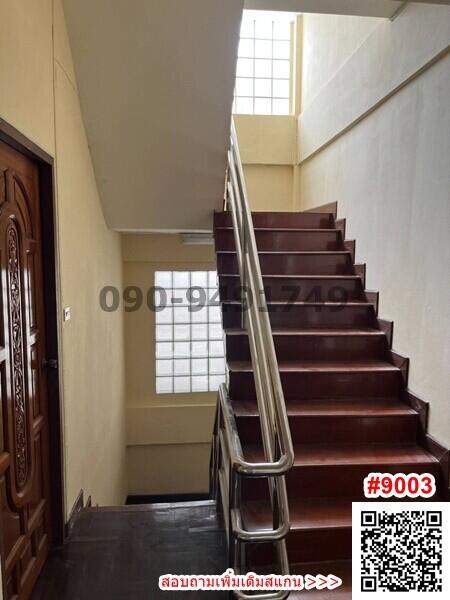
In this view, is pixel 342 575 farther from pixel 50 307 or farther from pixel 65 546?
pixel 50 307

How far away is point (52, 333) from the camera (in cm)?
212

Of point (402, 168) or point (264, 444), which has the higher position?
point (402, 168)

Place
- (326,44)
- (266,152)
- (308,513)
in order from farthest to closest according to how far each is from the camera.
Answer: (266,152)
(326,44)
(308,513)

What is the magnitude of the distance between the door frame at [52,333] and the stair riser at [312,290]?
4.29 feet

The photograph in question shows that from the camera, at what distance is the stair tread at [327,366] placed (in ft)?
8.48

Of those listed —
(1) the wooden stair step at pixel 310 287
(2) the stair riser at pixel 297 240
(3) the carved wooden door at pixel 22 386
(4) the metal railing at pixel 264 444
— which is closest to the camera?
(4) the metal railing at pixel 264 444

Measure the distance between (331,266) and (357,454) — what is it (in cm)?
160

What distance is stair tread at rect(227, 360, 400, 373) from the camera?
258 cm

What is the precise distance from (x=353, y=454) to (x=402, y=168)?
1.81 metres

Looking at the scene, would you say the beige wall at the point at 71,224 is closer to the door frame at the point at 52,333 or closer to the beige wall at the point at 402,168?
the door frame at the point at 52,333

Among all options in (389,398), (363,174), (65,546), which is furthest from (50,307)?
(363,174)

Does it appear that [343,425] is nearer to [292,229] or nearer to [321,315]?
[321,315]

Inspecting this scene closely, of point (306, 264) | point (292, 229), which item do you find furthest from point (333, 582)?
point (292, 229)

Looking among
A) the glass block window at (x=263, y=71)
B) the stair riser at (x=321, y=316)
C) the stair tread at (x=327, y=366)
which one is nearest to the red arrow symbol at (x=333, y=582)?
the stair tread at (x=327, y=366)
